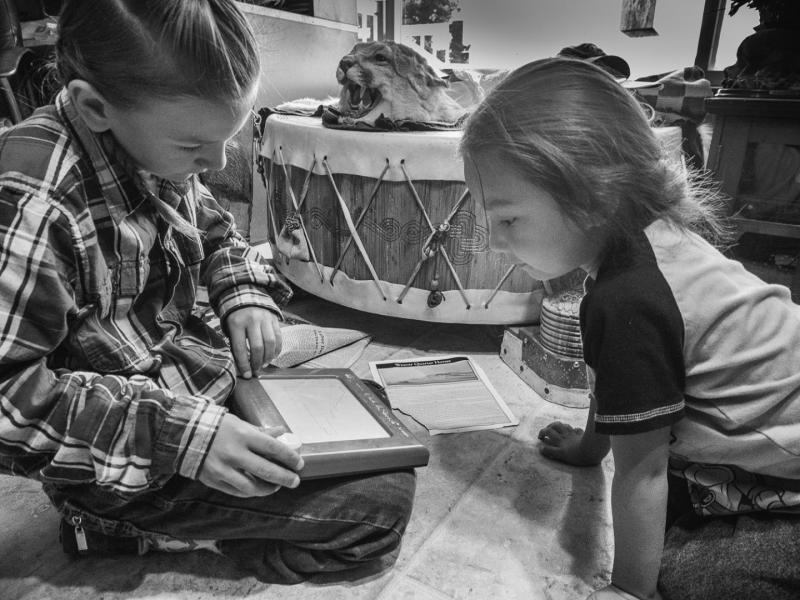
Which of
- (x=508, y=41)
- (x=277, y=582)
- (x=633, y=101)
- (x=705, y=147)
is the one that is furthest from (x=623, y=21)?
(x=277, y=582)

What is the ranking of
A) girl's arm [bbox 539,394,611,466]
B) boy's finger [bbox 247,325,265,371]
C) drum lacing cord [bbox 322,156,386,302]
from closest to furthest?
boy's finger [bbox 247,325,265,371] < girl's arm [bbox 539,394,611,466] < drum lacing cord [bbox 322,156,386,302]

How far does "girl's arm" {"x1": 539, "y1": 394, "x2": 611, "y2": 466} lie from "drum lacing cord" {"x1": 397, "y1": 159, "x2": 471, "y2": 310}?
1.65ft

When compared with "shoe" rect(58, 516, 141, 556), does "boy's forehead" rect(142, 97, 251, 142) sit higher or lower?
higher

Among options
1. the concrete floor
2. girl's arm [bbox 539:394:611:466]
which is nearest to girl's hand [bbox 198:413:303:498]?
the concrete floor

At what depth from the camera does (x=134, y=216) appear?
82cm

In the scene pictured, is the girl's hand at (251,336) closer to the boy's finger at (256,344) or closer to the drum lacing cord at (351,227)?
the boy's finger at (256,344)

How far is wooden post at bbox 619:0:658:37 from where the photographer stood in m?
2.47

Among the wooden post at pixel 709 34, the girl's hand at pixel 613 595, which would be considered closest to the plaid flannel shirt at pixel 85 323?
the girl's hand at pixel 613 595

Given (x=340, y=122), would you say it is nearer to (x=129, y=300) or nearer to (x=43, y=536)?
(x=129, y=300)

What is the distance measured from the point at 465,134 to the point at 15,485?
3.46 ft

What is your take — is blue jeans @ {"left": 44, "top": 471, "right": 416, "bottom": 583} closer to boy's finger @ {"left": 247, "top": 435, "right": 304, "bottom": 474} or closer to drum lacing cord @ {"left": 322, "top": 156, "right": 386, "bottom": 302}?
boy's finger @ {"left": 247, "top": 435, "right": 304, "bottom": 474}

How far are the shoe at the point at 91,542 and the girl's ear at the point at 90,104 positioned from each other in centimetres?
61

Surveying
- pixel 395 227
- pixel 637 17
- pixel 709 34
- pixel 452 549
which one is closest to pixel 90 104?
pixel 452 549

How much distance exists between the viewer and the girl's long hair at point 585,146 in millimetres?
715
